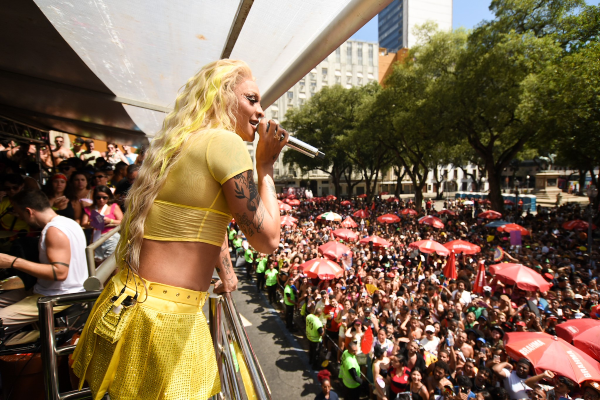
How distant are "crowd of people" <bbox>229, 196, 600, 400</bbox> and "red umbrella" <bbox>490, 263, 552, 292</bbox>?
0.31 metres

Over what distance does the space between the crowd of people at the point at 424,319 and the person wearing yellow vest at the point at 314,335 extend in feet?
0.08

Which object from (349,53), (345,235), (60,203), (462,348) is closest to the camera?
(60,203)

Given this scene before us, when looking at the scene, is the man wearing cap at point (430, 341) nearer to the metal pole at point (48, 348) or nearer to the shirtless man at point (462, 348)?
the shirtless man at point (462, 348)

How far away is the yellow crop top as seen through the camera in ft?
3.74

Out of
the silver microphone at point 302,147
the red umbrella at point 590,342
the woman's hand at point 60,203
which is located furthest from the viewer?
the red umbrella at point 590,342

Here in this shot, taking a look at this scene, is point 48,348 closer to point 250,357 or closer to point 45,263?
point 250,357

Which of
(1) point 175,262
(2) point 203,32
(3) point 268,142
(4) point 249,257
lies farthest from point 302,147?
(4) point 249,257

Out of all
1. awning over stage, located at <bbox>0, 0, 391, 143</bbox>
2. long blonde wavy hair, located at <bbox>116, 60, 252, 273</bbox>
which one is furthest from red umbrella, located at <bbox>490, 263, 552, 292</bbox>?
long blonde wavy hair, located at <bbox>116, 60, 252, 273</bbox>

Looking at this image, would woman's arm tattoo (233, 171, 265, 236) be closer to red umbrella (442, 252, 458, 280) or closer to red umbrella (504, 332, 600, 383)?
red umbrella (504, 332, 600, 383)

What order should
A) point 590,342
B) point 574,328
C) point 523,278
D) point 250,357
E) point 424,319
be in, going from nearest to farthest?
point 250,357 < point 590,342 < point 574,328 < point 424,319 < point 523,278

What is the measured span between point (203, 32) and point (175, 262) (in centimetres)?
223

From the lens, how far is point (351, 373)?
640 cm

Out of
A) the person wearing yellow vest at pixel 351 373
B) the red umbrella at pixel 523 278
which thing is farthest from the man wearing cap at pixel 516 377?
the red umbrella at pixel 523 278

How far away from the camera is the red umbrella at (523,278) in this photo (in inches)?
323
